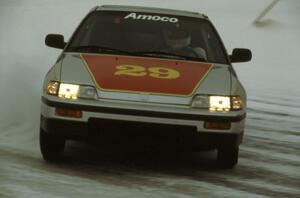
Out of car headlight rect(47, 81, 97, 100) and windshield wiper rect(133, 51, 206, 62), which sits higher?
windshield wiper rect(133, 51, 206, 62)

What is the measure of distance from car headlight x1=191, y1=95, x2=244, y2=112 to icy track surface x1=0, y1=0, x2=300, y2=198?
61cm

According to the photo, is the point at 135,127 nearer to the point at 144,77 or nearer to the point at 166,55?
the point at 144,77

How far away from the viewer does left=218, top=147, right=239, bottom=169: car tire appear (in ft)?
23.6

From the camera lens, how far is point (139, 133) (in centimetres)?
646

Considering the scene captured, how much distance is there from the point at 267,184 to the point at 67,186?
174cm

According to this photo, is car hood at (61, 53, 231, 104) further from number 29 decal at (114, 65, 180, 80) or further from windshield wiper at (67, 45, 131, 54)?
windshield wiper at (67, 45, 131, 54)

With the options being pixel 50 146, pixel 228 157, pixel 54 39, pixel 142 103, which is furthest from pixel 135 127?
pixel 54 39

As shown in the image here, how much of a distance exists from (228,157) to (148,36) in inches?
59.1

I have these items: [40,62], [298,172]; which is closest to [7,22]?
[40,62]

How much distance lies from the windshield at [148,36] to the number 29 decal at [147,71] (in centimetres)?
52

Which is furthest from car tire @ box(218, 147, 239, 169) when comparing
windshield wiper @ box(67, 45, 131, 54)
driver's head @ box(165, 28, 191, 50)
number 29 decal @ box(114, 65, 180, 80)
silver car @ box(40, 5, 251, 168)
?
windshield wiper @ box(67, 45, 131, 54)

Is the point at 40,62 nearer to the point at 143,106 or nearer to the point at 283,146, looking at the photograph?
the point at 283,146

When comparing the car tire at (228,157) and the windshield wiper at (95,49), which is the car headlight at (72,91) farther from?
the car tire at (228,157)

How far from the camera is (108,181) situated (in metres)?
6.33
